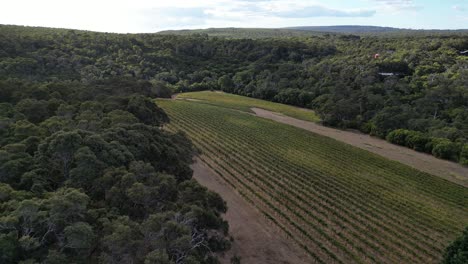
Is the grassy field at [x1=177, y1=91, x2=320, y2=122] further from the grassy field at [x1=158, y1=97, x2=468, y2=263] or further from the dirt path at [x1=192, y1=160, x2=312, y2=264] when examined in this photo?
the dirt path at [x1=192, y1=160, x2=312, y2=264]

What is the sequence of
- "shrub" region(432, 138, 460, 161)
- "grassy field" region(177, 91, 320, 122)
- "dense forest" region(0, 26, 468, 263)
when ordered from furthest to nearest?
"grassy field" region(177, 91, 320, 122), "shrub" region(432, 138, 460, 161), "dense forest" region(0, 26, 468, 263)

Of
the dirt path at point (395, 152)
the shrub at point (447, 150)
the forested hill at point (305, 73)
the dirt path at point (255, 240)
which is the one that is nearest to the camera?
the dirt path at point (255, 240)

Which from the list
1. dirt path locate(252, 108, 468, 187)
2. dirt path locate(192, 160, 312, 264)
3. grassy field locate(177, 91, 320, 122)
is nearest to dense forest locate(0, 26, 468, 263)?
dirt path locate(252, 108, 468, 187)

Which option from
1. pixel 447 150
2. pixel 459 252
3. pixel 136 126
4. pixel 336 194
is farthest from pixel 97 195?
pixel 447 150

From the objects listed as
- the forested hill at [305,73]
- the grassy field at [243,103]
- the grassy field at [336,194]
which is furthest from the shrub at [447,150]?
the grassy field at [243,103]

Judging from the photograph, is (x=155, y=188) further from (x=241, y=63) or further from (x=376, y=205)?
(x=241, y=63)

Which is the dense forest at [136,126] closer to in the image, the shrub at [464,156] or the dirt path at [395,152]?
the shrub at [464,156]
